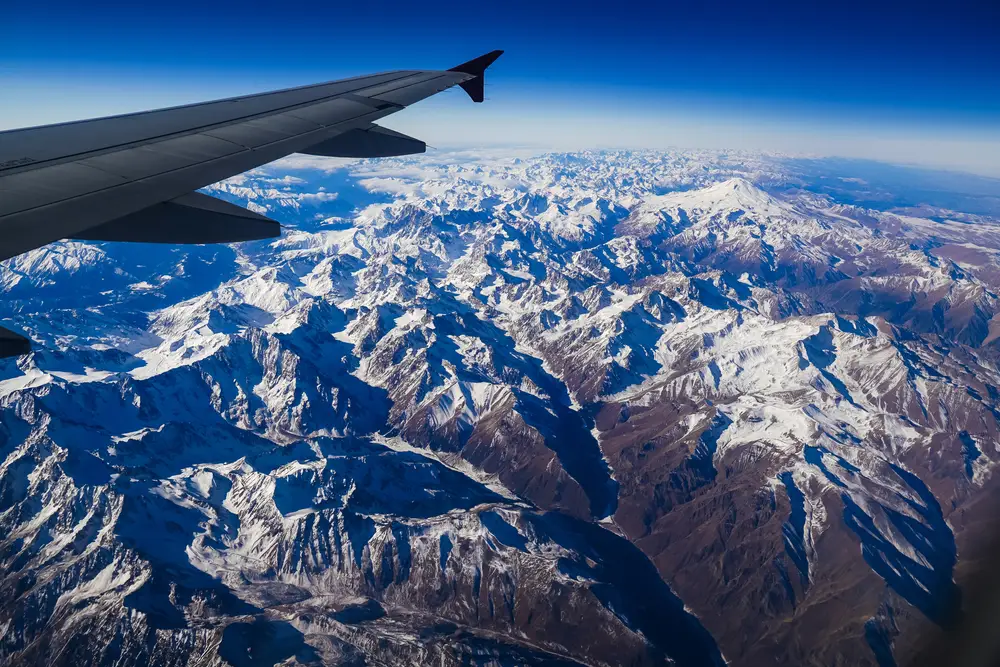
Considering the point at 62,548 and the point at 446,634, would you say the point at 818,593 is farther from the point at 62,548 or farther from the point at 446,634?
the point at 62,548

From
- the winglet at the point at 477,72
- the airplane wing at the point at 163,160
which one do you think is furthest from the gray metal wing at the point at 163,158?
the winglet at the point at 477,72

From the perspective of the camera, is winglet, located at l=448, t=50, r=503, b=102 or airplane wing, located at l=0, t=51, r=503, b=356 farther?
winglet, located at l=448, t=50, r=503, b=102

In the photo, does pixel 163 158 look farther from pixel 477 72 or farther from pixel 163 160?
pixel 477 72

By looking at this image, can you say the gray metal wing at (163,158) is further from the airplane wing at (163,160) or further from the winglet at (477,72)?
the winglet at (477,72)

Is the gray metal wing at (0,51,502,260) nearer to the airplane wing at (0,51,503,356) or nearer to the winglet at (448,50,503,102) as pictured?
the airplane wing at (0,51,503,356)

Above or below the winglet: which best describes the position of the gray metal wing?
below

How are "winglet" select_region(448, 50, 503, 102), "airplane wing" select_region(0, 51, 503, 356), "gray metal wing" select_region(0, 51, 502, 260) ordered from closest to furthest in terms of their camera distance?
"airplane wing" select_region(0, 51, 503, 356), "gray metal wing" select_region(0, 51, 502, 260), "winglet" select_region(448, 50, 503, 102)

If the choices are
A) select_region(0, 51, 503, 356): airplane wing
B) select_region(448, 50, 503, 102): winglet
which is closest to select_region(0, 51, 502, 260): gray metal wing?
select_region(0, 51, 503, 356): airplane wing

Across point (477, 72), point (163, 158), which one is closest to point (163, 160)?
point (163, 158)
